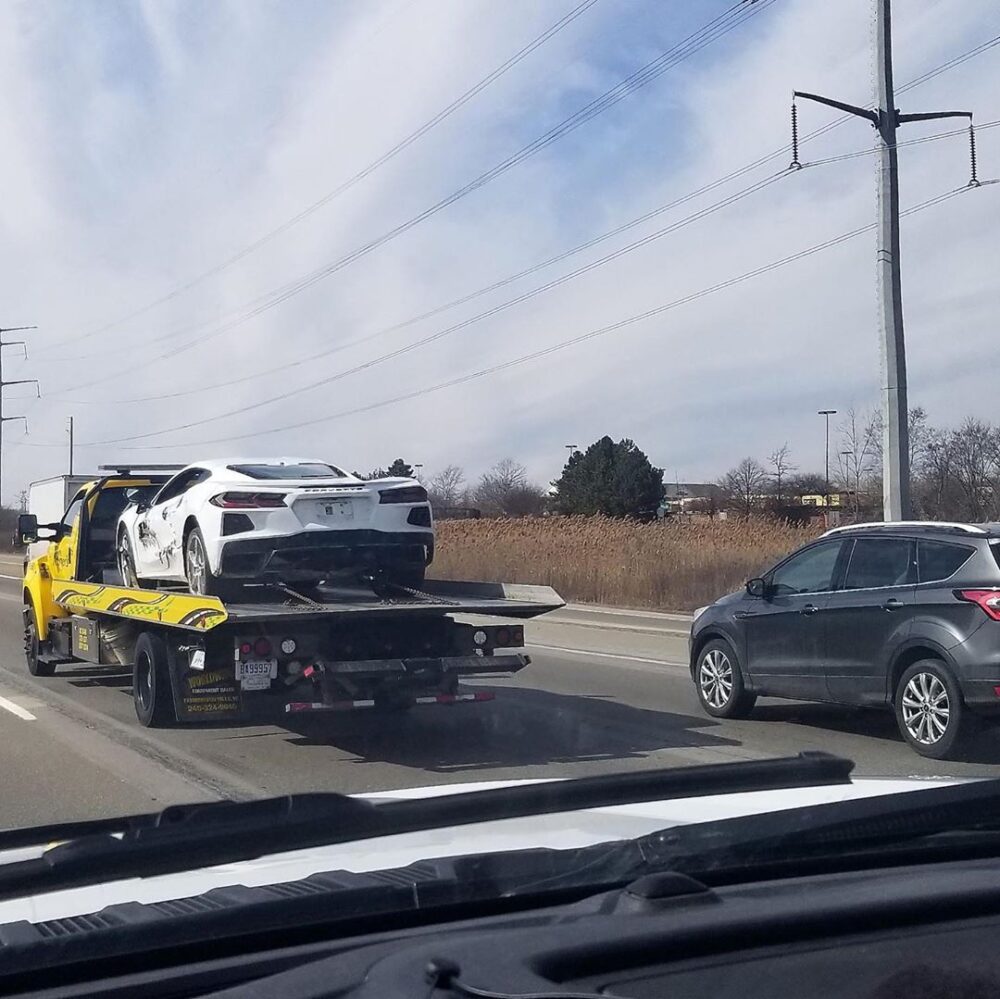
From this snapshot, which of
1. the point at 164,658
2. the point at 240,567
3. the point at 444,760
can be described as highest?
the point at 240,567

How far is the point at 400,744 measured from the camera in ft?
34.5

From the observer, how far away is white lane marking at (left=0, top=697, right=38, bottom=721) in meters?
12.2

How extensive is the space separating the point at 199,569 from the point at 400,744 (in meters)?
2.30

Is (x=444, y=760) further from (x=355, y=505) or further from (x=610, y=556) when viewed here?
(x=610, y=556)

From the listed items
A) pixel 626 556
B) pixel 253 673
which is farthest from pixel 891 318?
pixel 253 673

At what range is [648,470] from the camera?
71625mm

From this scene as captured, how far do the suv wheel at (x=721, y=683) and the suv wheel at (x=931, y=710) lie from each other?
6.44 ft

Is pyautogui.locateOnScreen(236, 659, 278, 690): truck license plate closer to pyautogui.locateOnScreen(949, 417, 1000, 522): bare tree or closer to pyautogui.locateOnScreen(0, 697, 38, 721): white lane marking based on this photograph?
pyautogui.locateOnScreen(0, 697, 38, 721): white lane marking

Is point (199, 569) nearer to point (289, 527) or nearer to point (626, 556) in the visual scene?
point (289, 527)

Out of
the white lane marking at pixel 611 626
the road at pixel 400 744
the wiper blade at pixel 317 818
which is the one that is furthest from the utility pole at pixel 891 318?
the wiper blade at pixel 317 818

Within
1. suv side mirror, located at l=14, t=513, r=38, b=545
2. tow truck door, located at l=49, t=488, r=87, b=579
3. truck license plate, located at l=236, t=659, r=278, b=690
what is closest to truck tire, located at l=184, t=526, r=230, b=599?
truck license plate, located at l=236, t=659, r=278, b=690

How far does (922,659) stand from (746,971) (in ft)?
26.3

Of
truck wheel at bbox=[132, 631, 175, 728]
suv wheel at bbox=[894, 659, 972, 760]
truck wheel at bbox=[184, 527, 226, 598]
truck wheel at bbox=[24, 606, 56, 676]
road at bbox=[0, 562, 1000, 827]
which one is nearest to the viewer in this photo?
road at bbox=[0, 562, 1000, 827]

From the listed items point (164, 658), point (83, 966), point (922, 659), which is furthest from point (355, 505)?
point (83, 966)
